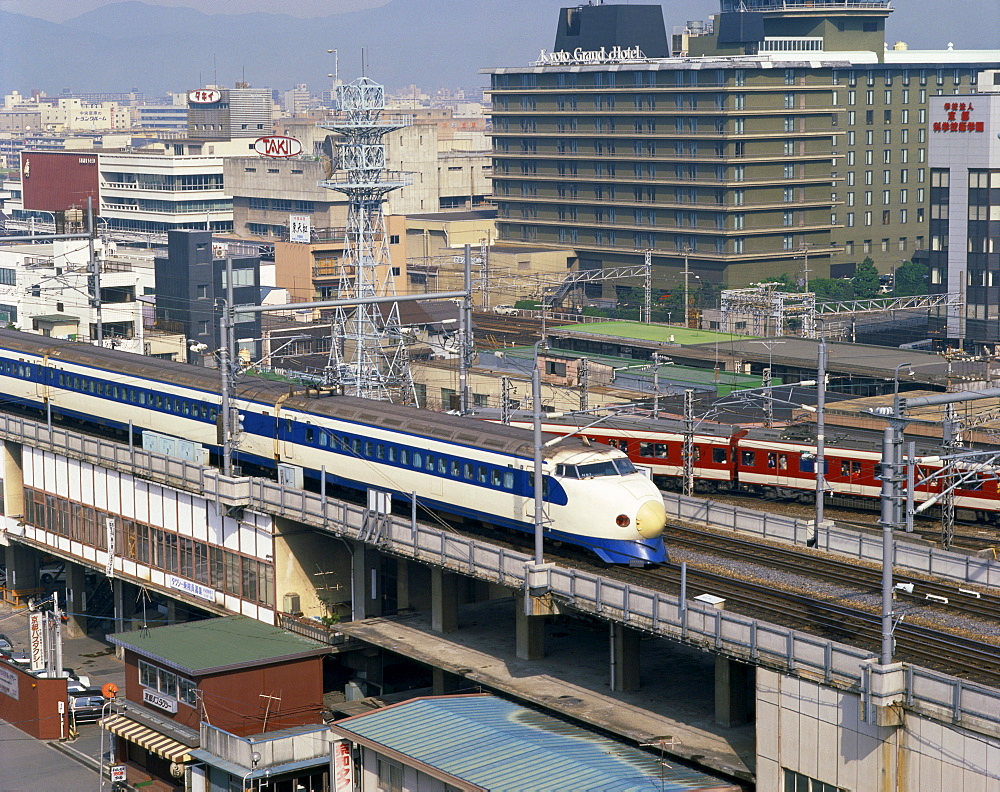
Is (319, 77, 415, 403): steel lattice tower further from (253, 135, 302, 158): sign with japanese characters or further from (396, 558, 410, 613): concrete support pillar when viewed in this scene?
(253, 135, 302, 158): sign with japanese characters

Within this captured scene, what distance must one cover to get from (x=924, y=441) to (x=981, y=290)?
50719mm

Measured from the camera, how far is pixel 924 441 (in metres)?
69.6

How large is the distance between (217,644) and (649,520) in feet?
50.0

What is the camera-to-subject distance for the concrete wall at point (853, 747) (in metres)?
31.9

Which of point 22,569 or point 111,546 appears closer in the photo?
point 111,546

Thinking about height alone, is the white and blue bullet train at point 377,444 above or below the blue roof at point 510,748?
above

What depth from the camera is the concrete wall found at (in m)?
31.9

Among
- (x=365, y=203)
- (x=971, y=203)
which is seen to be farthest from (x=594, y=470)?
(x=971, y=203)

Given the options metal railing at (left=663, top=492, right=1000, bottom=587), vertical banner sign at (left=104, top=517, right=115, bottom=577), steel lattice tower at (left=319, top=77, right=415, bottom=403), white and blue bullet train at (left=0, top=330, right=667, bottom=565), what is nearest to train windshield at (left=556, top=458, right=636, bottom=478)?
white and blue bullet train at (left=0, top=330, right=667, bottom=565)

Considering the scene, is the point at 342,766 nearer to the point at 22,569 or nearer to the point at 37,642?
the point at 37,642

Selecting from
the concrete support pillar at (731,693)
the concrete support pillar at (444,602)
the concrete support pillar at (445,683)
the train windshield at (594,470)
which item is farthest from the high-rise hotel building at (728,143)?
the concrete support pillar at (731,693)

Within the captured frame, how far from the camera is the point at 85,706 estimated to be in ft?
184

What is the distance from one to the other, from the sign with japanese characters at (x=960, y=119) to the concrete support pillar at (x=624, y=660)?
8309 cm

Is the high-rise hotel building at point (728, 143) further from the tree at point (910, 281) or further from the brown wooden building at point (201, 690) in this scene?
the brown wooden building at point (201, 690)
